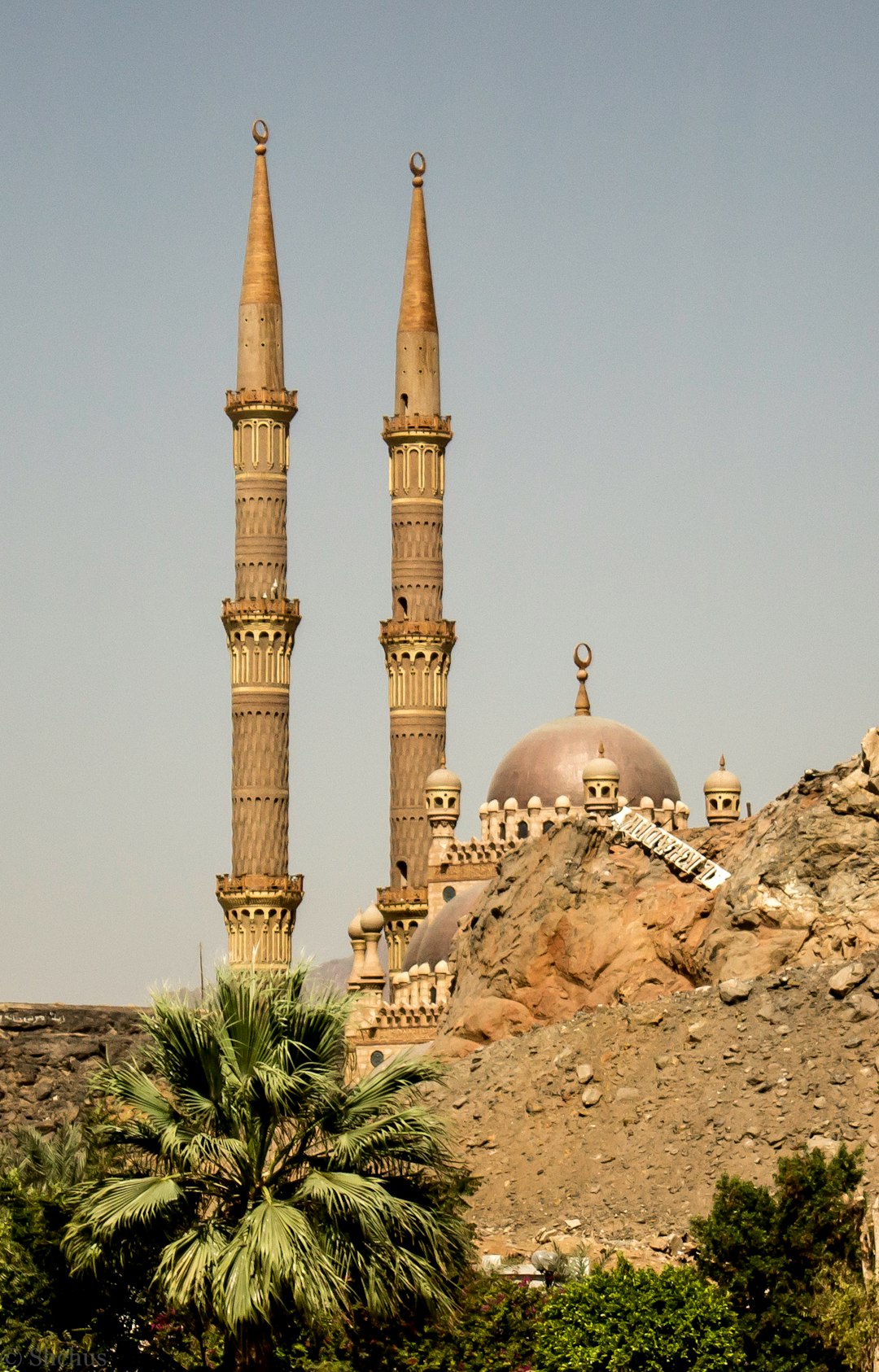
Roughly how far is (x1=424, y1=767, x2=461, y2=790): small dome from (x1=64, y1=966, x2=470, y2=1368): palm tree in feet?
117

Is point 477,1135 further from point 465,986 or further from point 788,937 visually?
point 465,986

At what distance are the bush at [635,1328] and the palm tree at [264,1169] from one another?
274cm

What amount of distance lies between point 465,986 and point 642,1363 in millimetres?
18714

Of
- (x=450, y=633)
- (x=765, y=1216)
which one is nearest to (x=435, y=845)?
(x=450, y=633)

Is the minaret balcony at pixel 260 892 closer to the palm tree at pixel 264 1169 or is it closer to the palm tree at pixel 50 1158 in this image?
the palm tree at pixel 50 1158

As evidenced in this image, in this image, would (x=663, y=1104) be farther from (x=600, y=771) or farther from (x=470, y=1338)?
(x=600, y=771)

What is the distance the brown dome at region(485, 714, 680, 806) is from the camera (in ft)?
177

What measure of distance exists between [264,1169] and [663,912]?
18.0m

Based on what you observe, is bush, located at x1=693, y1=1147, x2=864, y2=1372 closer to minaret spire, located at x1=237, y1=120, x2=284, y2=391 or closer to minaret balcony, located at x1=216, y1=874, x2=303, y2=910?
minaret balcony, located at x1=216, y1=874, x2=303, y2=910

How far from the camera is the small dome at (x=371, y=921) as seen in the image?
5700 centimetres

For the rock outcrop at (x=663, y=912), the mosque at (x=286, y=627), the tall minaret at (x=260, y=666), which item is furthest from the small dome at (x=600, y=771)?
the tall minaret at (x=260, y=666)

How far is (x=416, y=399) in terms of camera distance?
2596 inches

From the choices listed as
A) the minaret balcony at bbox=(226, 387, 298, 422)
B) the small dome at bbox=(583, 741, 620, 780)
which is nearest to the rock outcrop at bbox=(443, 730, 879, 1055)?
the small dome at bbox=(583, 741, 620, 780)

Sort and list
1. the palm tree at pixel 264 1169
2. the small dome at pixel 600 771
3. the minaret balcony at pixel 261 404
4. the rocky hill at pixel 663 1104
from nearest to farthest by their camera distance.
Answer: the palm tree at pixel 264 1169 < the rocky hill at pixel 663 1104 < the small dome at pixel 600 771 < the minaret balcony at pixel 261 404
